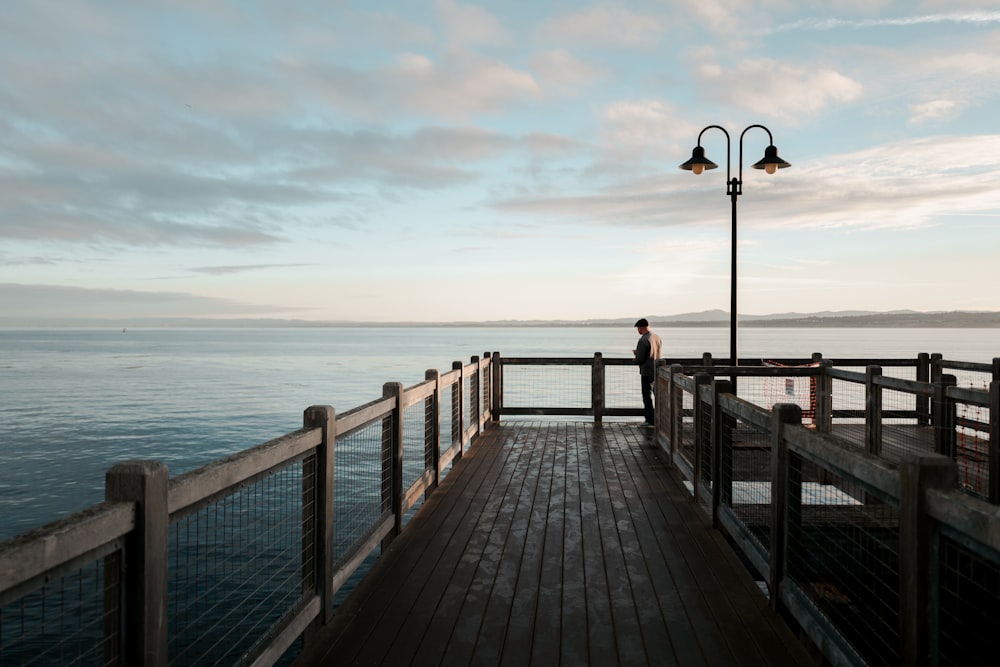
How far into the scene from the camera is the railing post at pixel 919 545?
2.41 m

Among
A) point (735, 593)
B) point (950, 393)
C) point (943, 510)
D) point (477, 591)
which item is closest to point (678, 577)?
point (735, 593)

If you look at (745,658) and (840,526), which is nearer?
(745,658)

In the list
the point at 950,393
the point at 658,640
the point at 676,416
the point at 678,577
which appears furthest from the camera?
the point at 676,416

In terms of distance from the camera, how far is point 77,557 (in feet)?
6.40

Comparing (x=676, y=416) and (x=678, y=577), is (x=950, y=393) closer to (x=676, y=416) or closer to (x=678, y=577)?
(x=676, y=416)

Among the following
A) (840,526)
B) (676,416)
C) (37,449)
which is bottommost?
(37,449)

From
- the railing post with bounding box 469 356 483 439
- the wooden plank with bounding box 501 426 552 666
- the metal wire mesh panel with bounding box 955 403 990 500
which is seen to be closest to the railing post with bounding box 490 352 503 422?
the railing post with bounding box 469 356 483 439

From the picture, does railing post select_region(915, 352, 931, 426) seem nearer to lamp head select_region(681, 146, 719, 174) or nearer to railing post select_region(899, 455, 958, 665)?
lamp head select_region(681, 146, 719, 174)

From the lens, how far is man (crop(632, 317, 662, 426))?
11.7 metres

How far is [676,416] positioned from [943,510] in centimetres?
596

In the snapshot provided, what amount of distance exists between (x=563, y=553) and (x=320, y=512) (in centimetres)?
214

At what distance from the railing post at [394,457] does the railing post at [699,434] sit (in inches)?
111

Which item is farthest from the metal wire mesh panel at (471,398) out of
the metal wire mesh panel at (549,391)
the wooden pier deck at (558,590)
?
the metal wire mesh panel at (549,391)

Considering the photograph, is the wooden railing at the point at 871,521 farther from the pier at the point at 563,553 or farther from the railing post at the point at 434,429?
the railing post at the point at 434,429
